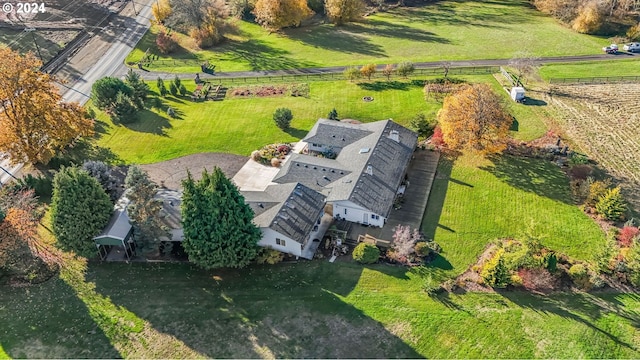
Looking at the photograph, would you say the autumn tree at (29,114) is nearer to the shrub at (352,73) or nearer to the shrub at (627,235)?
the shrub at (352,73)

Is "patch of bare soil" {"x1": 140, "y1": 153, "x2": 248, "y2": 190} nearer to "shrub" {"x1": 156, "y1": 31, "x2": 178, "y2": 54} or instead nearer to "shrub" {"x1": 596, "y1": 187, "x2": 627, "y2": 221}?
"shrub" {"x1": 596, "y1": 187, "x2": 627, "y2": 221}

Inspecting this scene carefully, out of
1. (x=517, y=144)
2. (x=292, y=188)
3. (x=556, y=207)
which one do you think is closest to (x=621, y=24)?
(x=517, y=144)

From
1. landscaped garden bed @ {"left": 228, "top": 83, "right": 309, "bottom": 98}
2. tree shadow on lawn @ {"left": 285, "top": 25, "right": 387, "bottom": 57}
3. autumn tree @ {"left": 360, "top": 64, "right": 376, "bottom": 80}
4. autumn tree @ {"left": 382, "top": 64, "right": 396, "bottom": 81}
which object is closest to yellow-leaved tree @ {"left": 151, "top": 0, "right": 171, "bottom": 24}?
tree shadow on lawn @ {"left": 285, "top": 25, "right": 387, "bottom": 57}

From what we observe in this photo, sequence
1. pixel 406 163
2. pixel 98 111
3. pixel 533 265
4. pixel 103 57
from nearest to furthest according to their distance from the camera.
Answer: pixel 533 265, pixel 406 163, pixel 98 111, pixel 103 57

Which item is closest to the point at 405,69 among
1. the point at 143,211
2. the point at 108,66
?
the point at 143,211

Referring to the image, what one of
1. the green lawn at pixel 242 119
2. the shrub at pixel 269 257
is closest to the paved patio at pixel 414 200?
the shrub at pixel 269 257

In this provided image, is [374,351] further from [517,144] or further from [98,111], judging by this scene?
[98,111]

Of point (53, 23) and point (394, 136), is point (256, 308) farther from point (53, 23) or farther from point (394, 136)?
point (53, 23)

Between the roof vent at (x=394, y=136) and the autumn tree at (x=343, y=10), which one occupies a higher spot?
the autumn tree at (x=343, y=10)
